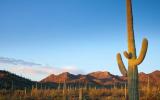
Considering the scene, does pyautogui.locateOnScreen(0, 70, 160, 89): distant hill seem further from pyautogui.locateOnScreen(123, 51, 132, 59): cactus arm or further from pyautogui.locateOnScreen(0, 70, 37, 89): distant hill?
pyautogui.locateOnScreen(123, 51, 132, 59): cactus arm

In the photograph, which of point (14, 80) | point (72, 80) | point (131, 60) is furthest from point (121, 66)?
point (72, 80)

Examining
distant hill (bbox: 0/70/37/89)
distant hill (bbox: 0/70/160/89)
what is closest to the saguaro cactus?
distant hill (bbox: 0/70/160/89)

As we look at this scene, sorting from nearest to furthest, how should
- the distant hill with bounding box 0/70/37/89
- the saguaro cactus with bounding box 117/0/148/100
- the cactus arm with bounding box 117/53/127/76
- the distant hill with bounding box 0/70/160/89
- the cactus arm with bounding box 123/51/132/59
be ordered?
1. the saguaro cactus with bounding box 117/0/148/100
2. the cactus arm with bounding box 123/51/132/59
3. the cactus arm with bounding box 117/53/127/76
4. the distant hill with bounding box 0/70/37/89
5. the distant hill with bounding box 0/70/160/89

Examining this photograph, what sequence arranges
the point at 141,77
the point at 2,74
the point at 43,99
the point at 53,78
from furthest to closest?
1. the point at 53,78
2. the point at 141,77
3. the point at 2,74
4. the point at 43,99

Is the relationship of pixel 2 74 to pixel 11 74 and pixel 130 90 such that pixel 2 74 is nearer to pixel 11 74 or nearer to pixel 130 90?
pixel 11 74

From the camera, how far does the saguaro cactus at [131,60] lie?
1241 centimetres

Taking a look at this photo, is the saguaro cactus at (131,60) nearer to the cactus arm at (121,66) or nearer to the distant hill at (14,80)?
the cactus arm at (121,66)

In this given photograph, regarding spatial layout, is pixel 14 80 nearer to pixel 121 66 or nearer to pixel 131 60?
pixel 121 66

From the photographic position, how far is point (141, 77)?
273ft

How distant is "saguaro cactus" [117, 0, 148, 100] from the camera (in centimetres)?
1241

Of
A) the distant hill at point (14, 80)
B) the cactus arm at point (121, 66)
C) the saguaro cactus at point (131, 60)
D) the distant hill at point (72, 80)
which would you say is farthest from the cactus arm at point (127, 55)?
the distant hill at point (14, 80)

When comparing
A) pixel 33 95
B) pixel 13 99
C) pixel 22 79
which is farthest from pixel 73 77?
pixel 13 99

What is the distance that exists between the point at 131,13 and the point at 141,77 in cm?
7105

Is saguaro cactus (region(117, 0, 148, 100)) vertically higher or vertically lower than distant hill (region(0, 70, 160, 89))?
lower
